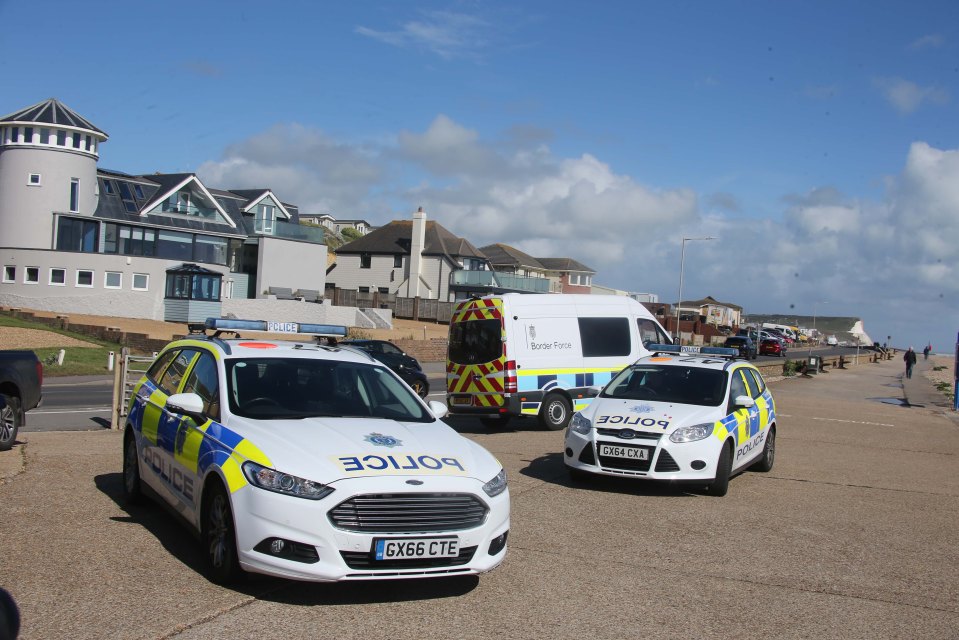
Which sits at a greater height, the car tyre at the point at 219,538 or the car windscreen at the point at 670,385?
the car windscreen at the point at 670,385

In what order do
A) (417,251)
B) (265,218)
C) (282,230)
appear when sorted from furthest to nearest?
(417,251) < (265,218) < (282,230)

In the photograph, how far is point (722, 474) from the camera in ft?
33.8

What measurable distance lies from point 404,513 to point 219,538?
1272 mm

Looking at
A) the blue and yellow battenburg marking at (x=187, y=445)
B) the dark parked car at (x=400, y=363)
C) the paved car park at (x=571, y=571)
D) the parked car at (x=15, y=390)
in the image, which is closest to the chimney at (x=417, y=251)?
the dark parked car at (x=400, y=363)

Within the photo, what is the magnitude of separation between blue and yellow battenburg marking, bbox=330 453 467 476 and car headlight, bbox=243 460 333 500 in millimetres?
201

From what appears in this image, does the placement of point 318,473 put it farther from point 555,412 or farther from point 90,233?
point 90,233

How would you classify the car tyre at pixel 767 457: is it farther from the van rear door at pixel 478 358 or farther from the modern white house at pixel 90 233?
the modern white house at pixel 90 233

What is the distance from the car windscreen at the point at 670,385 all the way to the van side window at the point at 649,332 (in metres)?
5.88

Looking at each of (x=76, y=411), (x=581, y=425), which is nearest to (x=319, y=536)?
(x=581, y=425)

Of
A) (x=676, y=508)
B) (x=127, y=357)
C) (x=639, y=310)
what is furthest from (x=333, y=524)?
(x=639, y=310)

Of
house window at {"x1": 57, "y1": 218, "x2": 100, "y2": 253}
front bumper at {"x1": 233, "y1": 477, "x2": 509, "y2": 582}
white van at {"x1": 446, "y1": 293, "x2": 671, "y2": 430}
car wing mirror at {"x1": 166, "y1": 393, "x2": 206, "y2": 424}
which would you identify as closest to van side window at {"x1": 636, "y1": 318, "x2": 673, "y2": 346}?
white van at {"x1": 446, "y1": 293, "x2": 671, "y2": 430}

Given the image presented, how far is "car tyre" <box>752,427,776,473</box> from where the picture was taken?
12.6 metres

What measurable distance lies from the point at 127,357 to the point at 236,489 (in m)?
9.53

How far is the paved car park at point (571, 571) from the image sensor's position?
544cm
